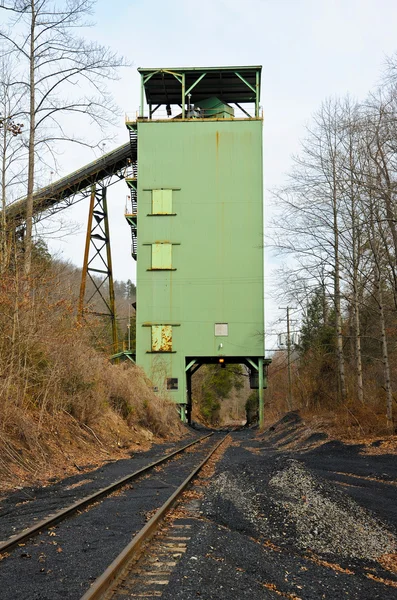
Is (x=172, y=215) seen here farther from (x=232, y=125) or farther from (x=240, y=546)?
(x=240, y=546)

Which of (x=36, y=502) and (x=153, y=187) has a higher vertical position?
(x=153, y=187)

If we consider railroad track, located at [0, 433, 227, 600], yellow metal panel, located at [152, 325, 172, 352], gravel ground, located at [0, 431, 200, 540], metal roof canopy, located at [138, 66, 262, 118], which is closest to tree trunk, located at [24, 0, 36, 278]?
gravel ground, located at [0, 431, 200, 540]

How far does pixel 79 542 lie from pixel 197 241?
26587 mm

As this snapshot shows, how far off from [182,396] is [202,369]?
1233 inches

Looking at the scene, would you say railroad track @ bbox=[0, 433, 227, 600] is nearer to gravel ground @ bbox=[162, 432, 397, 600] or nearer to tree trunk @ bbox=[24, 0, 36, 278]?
gravel ground @ bbox=[162, 432, 397, 600]

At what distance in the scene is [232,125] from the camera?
33.0 m

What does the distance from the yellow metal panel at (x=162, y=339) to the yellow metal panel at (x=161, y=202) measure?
652 cm

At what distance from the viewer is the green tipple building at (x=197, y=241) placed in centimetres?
3119

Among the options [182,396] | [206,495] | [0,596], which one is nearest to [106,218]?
[182,396]

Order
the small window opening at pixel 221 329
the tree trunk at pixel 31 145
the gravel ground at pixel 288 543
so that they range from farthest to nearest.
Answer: the small window opening at pixel 221 329 → the tree trunk at pixel 31 145 → the gravel ground at pixel 288 543

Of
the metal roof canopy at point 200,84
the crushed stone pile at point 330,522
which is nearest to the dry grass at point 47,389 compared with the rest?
the crushed stone pile at point 330,522

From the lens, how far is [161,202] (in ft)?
106

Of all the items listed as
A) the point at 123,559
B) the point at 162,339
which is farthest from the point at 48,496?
the point at 162,339

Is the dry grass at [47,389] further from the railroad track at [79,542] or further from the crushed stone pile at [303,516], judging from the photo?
the crushed stone pile at [303,516]
